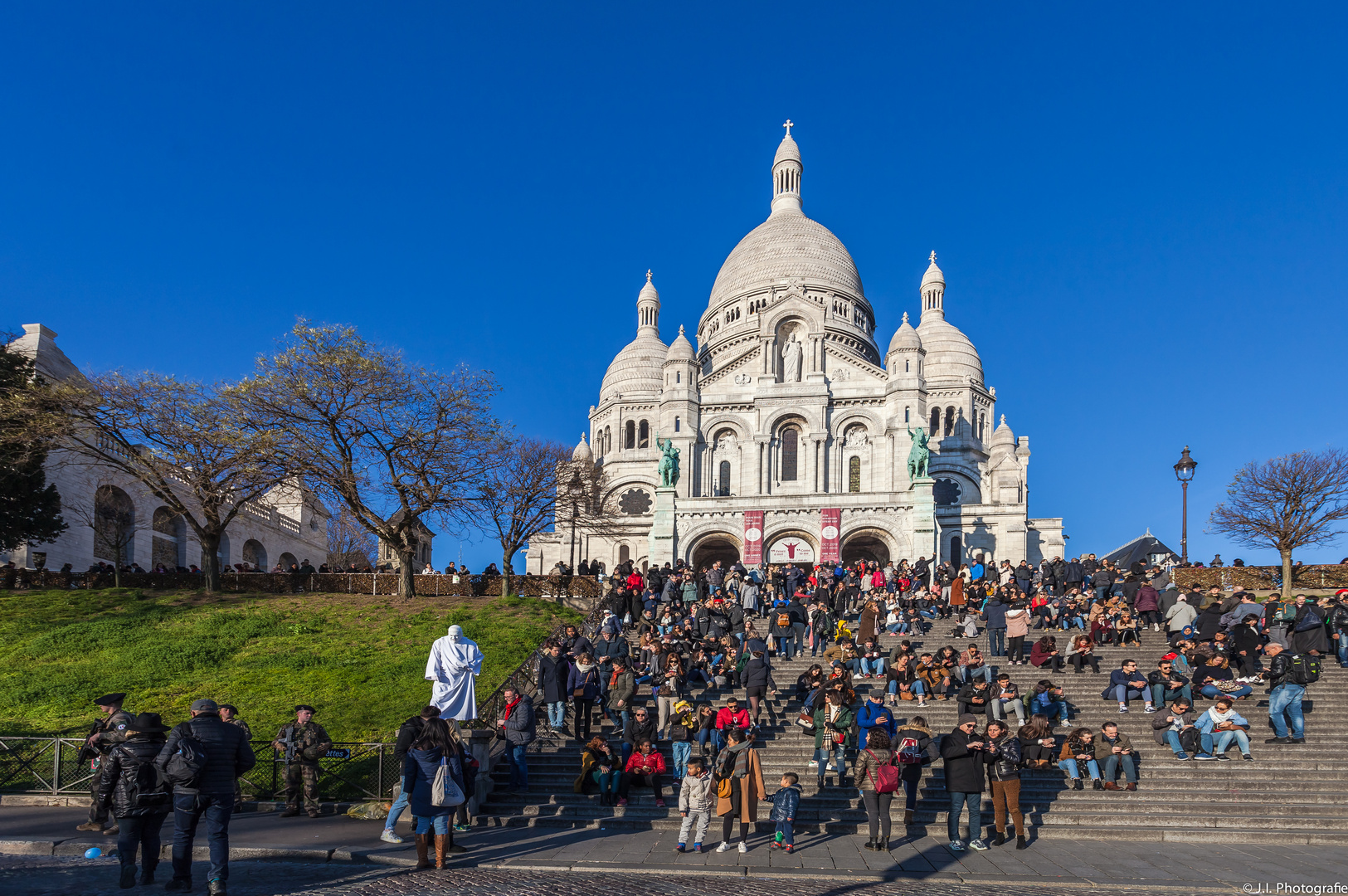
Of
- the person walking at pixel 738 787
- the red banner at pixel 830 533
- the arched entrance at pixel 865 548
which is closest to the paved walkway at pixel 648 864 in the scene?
the person walking at pixel 738 787

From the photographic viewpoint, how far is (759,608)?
24.0 metres

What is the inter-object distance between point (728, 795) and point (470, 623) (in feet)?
48.4

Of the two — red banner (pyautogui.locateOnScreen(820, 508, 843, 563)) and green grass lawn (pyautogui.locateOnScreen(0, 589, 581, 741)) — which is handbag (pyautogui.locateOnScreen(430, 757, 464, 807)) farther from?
red banner (pyautogui.locateOnScreen(820, 508, 843, 563))

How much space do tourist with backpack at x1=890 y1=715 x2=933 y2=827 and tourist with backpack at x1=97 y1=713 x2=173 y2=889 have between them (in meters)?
7.98

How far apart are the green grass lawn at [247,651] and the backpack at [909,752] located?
8.82 m

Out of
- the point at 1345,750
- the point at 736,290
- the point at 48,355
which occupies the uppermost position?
the point at 736,290

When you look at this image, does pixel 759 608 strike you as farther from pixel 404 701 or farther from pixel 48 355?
pixel 48 355

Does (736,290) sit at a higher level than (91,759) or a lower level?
A: higher

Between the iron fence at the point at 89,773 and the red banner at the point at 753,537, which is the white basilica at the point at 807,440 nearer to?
the red banner at the point at 753,537

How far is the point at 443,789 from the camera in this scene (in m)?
8.66

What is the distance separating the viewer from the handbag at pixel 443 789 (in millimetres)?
8656

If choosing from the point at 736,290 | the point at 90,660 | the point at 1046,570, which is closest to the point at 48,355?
the point at 90,660

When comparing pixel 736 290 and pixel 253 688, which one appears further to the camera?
pixel 736 290

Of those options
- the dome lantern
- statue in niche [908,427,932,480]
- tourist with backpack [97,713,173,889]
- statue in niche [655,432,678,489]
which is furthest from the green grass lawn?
the dome lantern
